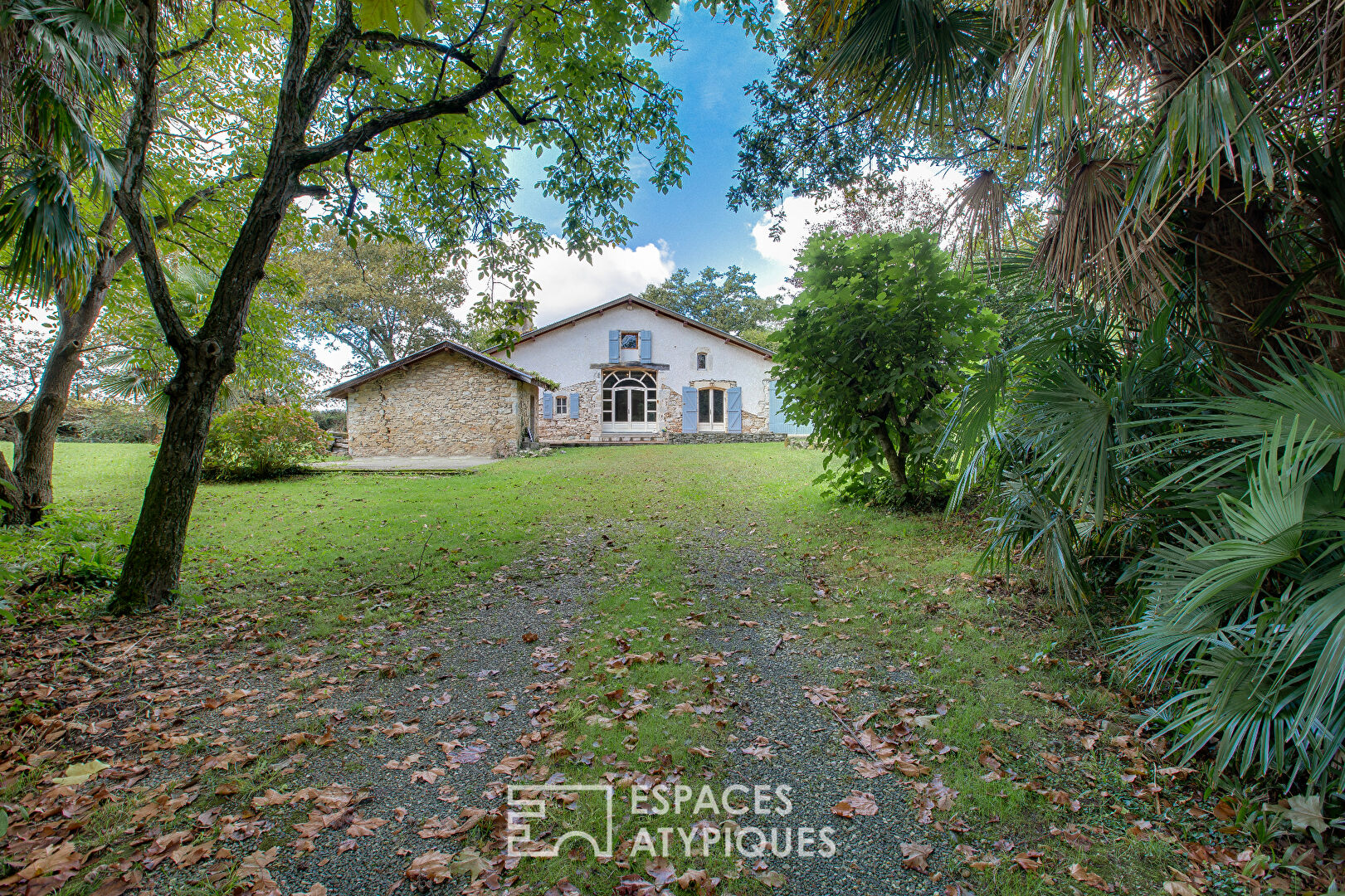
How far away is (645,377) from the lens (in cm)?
2373

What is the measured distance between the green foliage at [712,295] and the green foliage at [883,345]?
32.1m

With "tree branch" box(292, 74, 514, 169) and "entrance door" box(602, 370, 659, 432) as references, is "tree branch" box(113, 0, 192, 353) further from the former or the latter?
"entrance door" box(602, 370, 659, 432)

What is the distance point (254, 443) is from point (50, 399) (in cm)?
572

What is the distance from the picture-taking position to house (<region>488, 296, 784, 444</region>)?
2305 centimetres

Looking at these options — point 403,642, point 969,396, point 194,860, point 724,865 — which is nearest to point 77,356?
point 403,642

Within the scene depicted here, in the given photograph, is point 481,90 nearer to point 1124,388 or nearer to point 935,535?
point 1124,388

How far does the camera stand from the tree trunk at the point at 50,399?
20.2 feet

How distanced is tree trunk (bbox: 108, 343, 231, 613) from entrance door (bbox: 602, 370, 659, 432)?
19471 mm

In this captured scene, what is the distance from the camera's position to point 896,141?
259 inches

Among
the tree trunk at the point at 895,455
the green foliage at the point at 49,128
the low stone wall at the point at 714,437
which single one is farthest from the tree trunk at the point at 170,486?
the low stone wall at the point at 714,437

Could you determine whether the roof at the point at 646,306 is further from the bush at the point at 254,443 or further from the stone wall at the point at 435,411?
the bush at the point at 254,443

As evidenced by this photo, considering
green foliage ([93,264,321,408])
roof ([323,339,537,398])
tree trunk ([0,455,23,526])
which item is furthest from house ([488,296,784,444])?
tree trunk ([0,455,23,526])

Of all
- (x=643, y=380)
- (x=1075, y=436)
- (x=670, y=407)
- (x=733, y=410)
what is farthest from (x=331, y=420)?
(x=1075, y=436)

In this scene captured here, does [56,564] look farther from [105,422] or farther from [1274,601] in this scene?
[105,422]
